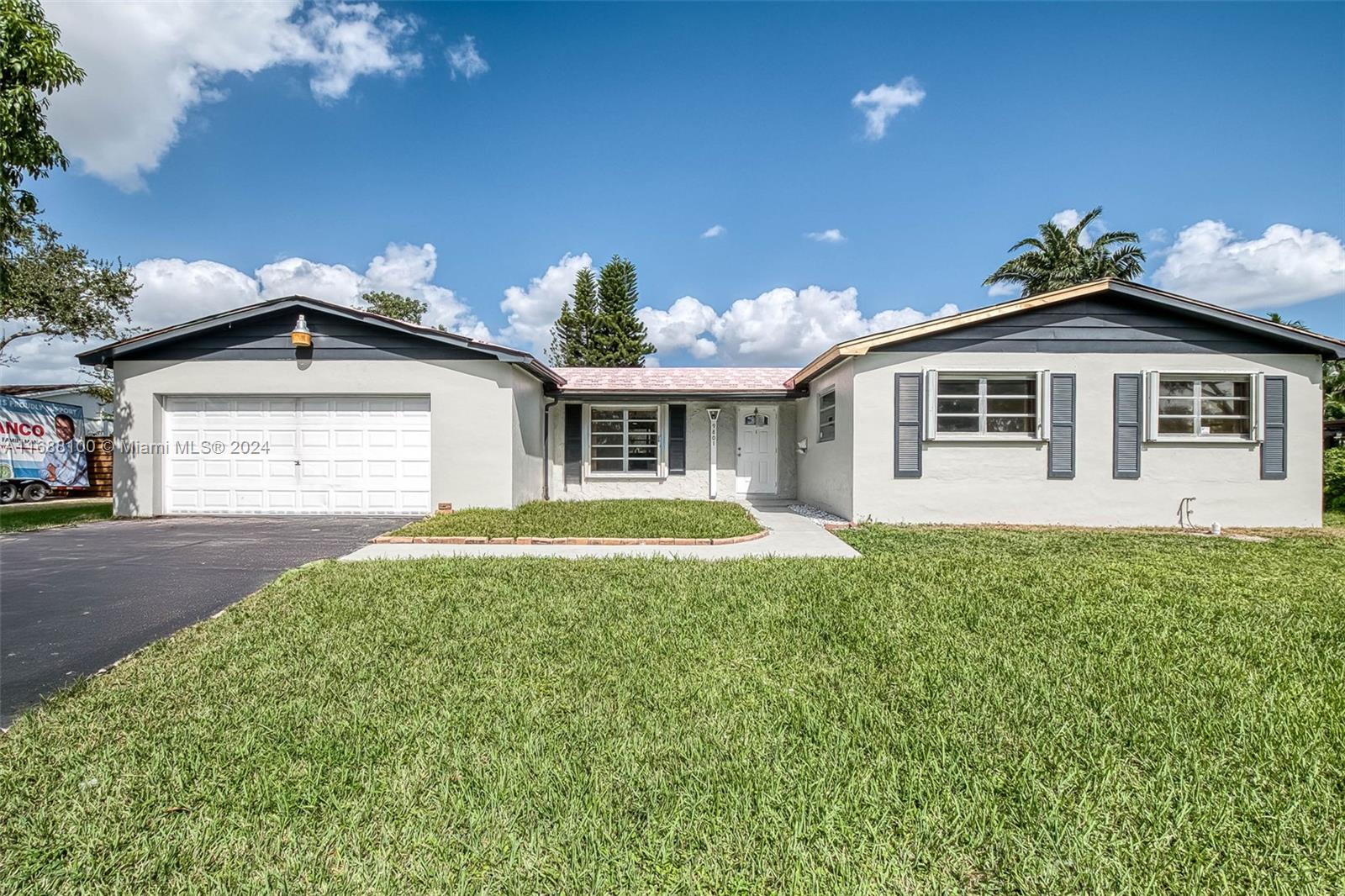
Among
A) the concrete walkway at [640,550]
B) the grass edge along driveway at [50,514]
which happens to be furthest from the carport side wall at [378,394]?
the concrete walkway at [640,550]

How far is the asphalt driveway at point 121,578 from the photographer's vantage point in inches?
145

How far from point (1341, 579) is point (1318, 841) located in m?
5.77

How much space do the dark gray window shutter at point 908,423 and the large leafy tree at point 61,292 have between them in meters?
25.1

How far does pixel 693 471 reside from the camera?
13.1 metres

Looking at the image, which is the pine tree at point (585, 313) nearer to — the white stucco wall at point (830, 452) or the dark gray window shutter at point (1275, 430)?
the white stucco wall at point (830, 452)

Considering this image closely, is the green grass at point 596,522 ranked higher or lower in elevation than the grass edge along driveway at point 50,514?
higher

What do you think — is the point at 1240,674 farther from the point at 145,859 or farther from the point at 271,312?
the point at 271,312

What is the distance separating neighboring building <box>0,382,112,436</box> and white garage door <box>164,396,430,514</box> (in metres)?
11.0

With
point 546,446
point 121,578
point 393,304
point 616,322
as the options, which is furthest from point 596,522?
point 393,304

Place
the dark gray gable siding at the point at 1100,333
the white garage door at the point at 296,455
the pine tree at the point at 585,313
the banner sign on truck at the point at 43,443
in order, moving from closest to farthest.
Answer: the dark gray gable siding at the point at 1100,333, the white garage door at the point at 296,455, the banner sign on truck at the point at 43,443, the pine tree at the point at 585,313

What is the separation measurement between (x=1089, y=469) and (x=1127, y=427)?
3.00 feet

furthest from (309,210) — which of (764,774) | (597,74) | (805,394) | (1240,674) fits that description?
(1240,674)

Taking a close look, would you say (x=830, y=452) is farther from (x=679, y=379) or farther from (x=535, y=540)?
(x=535, y=540)

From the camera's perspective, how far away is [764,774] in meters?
2.30
